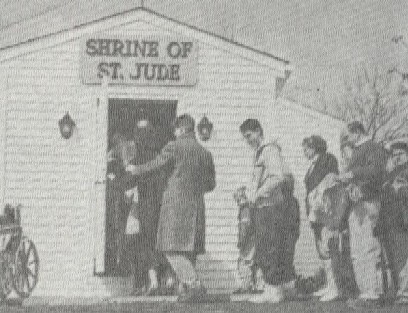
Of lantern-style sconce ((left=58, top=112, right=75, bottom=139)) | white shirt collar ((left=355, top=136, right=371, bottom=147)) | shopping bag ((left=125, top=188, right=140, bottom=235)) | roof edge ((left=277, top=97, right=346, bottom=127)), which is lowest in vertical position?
shopping bag ((left=125, top=188, right=140, bottom=235))

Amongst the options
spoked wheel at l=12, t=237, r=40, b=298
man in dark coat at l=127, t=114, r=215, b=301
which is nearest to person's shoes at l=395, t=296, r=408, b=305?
man in dark coat at l=127, t=114, r=215, b=301

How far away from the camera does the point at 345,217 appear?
284 inches

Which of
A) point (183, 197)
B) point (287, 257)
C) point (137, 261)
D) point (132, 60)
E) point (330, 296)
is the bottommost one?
point (330, 296)

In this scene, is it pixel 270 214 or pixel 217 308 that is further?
pixel 270 214

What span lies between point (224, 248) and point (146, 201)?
0.87 metres

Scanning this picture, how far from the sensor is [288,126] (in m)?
9.23

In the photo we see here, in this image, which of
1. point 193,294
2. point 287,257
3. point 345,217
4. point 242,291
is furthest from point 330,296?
point 242,291

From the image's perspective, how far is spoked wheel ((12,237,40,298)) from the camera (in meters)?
8.15

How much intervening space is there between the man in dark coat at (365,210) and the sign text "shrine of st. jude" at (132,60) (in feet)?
8.59

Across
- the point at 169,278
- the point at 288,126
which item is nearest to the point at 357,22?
the point at 288,126

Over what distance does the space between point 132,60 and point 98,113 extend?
0.54 meters

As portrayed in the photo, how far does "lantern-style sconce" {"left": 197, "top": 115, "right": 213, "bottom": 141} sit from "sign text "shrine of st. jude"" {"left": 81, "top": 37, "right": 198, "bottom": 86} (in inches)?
17.6

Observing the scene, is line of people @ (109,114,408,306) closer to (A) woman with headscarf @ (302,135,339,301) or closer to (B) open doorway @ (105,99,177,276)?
(A) woman with headscarf @ (302,135,339,301)

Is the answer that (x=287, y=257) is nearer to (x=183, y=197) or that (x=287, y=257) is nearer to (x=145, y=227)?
(x=183, y=197)
